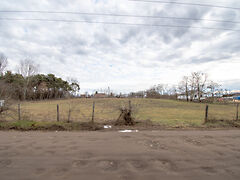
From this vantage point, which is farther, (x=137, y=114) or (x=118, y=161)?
(x=137, y=114)

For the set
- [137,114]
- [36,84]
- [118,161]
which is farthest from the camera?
[36,84]

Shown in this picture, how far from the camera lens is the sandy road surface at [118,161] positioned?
2.75 metres

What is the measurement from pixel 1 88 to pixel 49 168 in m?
9.66

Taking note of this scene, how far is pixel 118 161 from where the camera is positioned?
3.33m

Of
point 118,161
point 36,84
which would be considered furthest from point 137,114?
point 36,84

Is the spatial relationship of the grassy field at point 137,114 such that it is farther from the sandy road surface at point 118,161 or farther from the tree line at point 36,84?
the tree line at point 36,84

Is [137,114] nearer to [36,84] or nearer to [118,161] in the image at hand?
[118,161]

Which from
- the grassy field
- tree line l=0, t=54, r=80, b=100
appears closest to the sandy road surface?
the grassy field

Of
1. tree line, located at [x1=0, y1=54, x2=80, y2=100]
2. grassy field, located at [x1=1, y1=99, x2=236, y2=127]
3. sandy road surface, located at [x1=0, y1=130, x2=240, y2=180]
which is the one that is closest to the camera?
sandy road surface, located at [x1=0, y1=130, x2=240, y2=180]

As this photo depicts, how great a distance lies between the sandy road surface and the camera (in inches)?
108

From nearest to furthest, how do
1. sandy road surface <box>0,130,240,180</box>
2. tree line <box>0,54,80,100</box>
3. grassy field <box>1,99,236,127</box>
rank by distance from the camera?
sandy road surface <box>0,130,240,180</box>
grassy field <box>1,99,236,127</box>
tree line <box>0,54,80,100</box>

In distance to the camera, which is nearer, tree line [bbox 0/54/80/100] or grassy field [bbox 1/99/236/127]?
grassy field [bbox 1/99/236/127]

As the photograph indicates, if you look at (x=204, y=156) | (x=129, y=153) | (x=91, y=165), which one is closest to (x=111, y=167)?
(x=91, y=165)

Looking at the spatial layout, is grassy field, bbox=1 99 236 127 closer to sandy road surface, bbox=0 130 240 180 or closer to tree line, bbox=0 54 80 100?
sandy road surface, bbox=0 130 240 180
